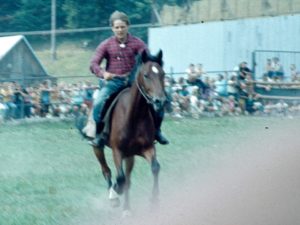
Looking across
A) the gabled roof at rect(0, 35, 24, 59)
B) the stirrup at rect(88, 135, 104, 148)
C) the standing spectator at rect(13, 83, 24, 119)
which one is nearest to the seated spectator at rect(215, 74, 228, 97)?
the standing spectator at rect(13, 83, 24, 119)

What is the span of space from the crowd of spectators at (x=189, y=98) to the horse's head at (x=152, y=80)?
15824 mm

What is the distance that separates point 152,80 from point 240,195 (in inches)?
78.8

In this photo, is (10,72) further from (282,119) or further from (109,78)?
(109,78)

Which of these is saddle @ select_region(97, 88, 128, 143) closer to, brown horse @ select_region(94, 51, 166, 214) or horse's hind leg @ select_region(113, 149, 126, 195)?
brown horse @ select_region(94, 51, 166, 214)

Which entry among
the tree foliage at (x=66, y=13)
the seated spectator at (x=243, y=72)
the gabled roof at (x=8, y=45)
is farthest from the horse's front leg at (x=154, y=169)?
the tree foliage at (x=66, y=13)

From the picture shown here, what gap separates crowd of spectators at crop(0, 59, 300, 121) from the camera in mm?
28031

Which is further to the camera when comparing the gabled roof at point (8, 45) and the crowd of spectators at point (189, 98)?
the gabled roof at point (8, 45)

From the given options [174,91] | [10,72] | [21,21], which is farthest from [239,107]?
[21,21]

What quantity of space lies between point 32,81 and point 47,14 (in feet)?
63.2

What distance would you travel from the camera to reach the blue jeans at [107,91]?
1277 cm

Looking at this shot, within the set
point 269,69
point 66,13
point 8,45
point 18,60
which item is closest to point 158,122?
point 269,69

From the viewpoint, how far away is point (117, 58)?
1275cm

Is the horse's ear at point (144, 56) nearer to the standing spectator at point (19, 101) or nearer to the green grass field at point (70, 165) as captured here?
the green grass field at point (70, 165)

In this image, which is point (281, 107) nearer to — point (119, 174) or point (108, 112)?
point (108, 112)
